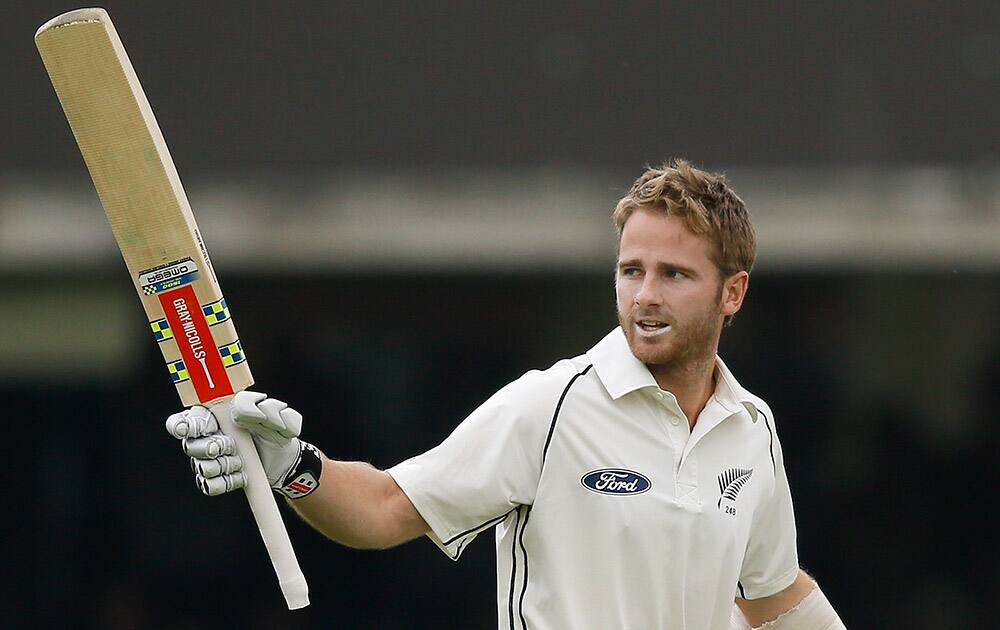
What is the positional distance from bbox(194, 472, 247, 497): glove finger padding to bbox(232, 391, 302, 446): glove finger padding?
0.25 ft

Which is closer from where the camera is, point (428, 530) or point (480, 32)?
point (428, 530)

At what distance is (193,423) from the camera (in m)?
2.39

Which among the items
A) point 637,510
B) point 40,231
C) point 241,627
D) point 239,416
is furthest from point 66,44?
point 241,627

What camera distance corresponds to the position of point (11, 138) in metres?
6.43

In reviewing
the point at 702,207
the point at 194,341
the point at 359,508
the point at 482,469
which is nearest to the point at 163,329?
the point at 194,341

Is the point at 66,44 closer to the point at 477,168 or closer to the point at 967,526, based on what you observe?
the point at 477,168

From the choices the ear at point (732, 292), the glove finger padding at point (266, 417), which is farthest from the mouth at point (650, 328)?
the glove finger padding at point (266, 417)

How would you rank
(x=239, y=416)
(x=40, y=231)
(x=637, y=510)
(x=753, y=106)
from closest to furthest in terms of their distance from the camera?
1. (x=239, y=416)
2. (x=637, y=510)
3. (x=40, y=231)
4. (x=753, y=106)

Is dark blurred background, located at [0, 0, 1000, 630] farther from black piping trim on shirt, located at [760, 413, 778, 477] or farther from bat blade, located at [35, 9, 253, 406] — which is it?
bat blade, located at [35, 9, 253, 406]

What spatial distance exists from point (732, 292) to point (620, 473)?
0.37 meters

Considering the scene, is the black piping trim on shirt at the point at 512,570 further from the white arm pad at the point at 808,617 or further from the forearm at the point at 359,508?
the white arm pad at the point at 808,617

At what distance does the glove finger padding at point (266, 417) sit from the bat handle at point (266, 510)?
3 centimetres

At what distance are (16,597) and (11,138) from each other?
5.99ft

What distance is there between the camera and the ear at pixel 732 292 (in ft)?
8.98
